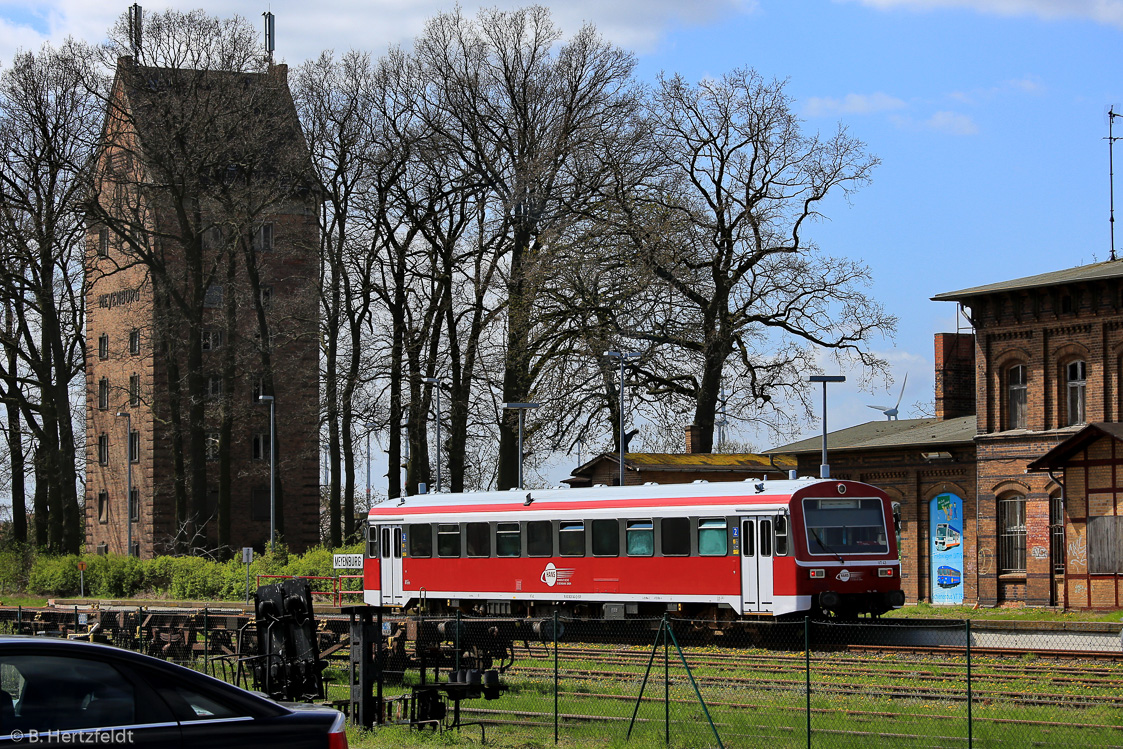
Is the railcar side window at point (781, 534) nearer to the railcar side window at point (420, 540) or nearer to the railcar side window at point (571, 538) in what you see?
the railcar side window at point (571, 538)

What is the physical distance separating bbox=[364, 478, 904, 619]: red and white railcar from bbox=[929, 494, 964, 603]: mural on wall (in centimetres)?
1351

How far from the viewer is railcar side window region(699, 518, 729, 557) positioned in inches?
1046

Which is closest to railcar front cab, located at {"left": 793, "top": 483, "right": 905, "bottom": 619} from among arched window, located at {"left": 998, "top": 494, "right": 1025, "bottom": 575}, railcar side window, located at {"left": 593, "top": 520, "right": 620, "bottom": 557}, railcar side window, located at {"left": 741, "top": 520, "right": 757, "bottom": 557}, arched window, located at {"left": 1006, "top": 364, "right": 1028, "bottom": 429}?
railcar side window, located at {"left": 741, "top": 520, "right": 757, "bottom": 557}

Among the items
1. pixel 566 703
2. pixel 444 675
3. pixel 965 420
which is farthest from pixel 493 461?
pixel 566 703

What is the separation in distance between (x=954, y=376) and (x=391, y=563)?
2261 cm

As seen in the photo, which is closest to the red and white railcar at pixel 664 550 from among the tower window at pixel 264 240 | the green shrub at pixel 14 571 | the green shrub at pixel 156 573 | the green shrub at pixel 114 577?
the green shrub at pixel 156 573

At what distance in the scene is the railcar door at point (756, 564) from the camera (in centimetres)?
2581

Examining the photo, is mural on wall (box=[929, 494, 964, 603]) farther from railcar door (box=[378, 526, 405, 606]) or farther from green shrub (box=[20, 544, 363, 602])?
green shrub (box=[20, 544, 363, 602])

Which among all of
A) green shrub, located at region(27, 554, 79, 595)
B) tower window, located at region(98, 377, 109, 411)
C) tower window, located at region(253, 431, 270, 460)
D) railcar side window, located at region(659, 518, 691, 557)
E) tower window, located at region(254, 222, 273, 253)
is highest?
tower window, located at region(254, 222, 273, 253)

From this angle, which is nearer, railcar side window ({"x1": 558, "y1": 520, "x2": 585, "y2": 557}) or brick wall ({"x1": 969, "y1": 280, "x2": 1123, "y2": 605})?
railcar side window ({"x1": 558, "y1": 520, "x2": 585, "y2": 557})

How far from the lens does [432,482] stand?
54438 millimetres

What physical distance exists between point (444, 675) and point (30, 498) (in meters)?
50.1

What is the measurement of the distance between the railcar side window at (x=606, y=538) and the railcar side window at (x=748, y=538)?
312 centimetres

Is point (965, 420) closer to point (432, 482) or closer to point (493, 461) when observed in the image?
point (493, 461)
